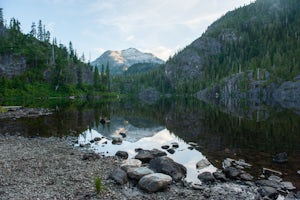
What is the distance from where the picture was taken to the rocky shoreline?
16.6 m

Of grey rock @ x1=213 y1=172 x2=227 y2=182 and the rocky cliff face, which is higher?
the rocky cliff face

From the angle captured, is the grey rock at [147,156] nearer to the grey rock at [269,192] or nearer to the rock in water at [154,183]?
the rock in water at [154,183]

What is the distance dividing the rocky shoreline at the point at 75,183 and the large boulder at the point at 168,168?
95cm

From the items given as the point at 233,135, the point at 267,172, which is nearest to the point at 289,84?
the point at 233,135

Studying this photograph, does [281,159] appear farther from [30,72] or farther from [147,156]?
[30,72]

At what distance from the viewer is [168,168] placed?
21609mm

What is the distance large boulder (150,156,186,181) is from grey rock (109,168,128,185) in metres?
3.62

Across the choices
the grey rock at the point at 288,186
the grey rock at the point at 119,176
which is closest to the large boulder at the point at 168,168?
the grey rock at the point at 119,176

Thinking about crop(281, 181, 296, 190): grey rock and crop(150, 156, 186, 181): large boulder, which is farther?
crop(150, 156, 186, 181): large boulder

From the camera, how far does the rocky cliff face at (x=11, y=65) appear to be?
152 metres

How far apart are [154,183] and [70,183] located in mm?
6209

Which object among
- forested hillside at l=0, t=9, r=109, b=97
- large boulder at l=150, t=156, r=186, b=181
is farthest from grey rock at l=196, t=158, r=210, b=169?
forested hillside at l=0, t=9, r=109, b=97

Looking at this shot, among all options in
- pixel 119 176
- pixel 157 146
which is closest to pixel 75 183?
pixel 119 176

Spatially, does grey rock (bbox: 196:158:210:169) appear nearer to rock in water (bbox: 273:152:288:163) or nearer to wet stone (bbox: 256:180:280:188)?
wet stone (bbox: 256:180:280:188)
